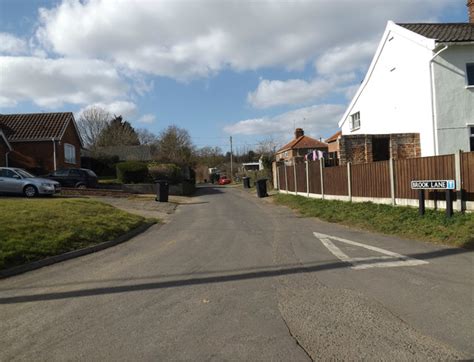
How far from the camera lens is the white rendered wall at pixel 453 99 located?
20.1 metres

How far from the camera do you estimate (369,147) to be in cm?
2166

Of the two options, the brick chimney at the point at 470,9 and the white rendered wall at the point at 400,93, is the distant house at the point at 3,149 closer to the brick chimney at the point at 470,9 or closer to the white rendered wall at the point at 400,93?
the white rendered wall at the point at 400,93

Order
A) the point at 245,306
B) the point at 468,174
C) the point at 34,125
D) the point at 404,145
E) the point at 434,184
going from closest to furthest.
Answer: the point at 245,306, the point at 468,174, the point at 434,184, the point at 404,145, the point at 34,125

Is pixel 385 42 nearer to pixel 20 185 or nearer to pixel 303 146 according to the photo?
pixel 20 185

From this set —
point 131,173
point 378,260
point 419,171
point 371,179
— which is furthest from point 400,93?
point 131,173

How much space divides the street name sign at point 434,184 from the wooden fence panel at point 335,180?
662cm

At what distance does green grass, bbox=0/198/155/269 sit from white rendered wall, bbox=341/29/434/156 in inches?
554

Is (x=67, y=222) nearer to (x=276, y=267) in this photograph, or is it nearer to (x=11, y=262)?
(x=11, y=262)

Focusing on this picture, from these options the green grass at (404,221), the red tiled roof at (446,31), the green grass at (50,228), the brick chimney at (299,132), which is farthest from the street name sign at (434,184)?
the brick chimney at (299,132)

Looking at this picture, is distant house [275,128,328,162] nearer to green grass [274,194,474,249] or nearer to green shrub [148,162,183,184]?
green shrub [148,162,183,184]

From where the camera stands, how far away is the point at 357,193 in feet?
60.3

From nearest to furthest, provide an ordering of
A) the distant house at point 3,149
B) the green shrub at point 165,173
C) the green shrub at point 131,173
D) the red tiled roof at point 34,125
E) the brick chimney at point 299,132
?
1. the distant house at point 3,149
2. the green shrub at point 131,173
3. the red tiled roof at point 34,125
4. the green shrub at point 165,173
5. the brick chimney at point 299,132

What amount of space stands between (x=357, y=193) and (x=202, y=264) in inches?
451

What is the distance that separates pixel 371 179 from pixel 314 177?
7354mm
